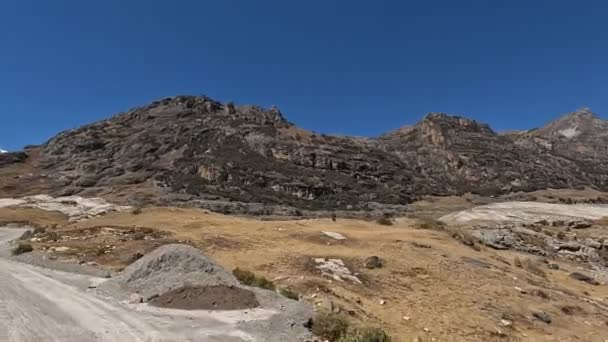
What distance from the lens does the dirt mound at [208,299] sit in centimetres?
1388

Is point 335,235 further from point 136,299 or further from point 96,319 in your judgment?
point 96,319

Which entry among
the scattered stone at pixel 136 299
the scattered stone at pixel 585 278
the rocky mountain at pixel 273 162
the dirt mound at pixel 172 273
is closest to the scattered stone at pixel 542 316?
the scattered stone at pixel 585 278

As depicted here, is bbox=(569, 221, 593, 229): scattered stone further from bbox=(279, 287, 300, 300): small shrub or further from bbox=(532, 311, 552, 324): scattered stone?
bbox=(279, 287, 300, 300): small shrub

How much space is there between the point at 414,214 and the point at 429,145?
6447 cm

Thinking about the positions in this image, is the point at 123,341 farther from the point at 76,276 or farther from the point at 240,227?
the point at 240,227

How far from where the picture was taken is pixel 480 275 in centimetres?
2450

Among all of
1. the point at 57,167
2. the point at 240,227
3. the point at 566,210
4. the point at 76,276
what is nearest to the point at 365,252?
the point at 240,227

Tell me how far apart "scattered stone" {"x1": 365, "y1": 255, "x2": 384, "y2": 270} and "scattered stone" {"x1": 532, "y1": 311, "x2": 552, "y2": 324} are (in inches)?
289

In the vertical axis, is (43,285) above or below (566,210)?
below

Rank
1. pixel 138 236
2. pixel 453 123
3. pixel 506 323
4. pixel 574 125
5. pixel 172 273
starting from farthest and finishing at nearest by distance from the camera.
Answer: pixel 574 125 < pixel 453 123 < pixel 138 236 < pixel 506 323 < pixel 172 273

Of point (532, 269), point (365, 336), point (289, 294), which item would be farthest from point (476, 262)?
point (365, 336)

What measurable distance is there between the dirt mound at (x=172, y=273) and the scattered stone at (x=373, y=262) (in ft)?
30.9

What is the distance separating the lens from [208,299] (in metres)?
14.2

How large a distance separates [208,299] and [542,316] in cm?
1440
